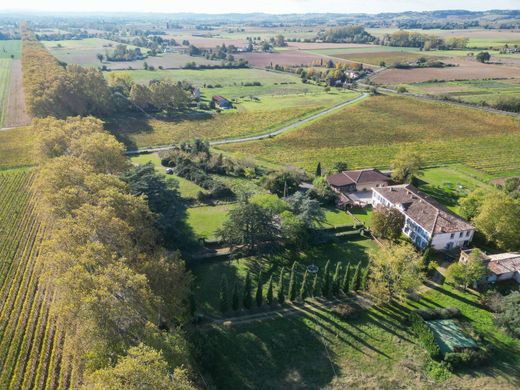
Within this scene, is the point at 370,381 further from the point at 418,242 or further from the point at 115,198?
the point at 115,198

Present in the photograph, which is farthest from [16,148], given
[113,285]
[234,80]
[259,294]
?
[234,80]

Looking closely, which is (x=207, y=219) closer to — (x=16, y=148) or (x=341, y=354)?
(x=341, y=354)

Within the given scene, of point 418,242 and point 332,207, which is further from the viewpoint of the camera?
point 332,207

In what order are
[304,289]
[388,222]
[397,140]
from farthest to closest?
[397,140], [388,222], [304,289]

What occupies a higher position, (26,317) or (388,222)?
(388,222)

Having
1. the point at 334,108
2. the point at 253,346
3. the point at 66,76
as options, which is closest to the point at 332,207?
the point at 253,346

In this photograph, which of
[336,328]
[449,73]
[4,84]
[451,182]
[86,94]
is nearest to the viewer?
[336,328]

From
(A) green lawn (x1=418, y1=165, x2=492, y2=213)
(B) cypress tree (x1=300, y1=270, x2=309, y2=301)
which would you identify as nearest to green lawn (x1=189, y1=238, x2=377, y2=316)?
(B) cypress tree (x1=300, y1=270, x2=309, y2=301)
